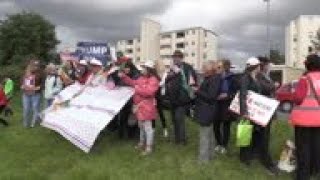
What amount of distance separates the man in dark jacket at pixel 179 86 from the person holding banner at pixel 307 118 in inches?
137

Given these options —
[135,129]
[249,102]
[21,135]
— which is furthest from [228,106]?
[21,135]

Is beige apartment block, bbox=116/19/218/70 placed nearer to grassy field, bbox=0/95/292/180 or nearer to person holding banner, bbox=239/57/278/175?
grassy field, bbox=0/95/292/180

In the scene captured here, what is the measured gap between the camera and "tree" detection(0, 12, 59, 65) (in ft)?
263

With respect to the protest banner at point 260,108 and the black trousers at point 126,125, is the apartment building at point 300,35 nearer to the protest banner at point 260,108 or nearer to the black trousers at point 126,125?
the black trousers at point 126,125

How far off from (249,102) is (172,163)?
197 cm

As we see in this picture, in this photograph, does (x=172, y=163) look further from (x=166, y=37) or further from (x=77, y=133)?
(x=166, y=37)

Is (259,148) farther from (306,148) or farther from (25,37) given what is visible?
(25,37)

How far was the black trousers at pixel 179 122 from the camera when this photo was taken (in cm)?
1529

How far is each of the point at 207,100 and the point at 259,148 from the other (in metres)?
1.36

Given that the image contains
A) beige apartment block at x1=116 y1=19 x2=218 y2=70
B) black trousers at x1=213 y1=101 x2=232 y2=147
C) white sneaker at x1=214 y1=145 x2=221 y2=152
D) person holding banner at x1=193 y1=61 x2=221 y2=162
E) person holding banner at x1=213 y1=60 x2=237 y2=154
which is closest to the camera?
person holding banner at x1=193 y1=61 x2=221 y2=162

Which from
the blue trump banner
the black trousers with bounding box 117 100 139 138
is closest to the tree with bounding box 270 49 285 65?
the blue trump banner

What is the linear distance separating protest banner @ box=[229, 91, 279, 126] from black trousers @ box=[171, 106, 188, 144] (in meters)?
2.21

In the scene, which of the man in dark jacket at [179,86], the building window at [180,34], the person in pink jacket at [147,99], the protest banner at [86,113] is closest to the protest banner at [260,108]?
the man in dark jacket at [179,86]

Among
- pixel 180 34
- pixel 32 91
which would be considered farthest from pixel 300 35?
pixel 32 91
